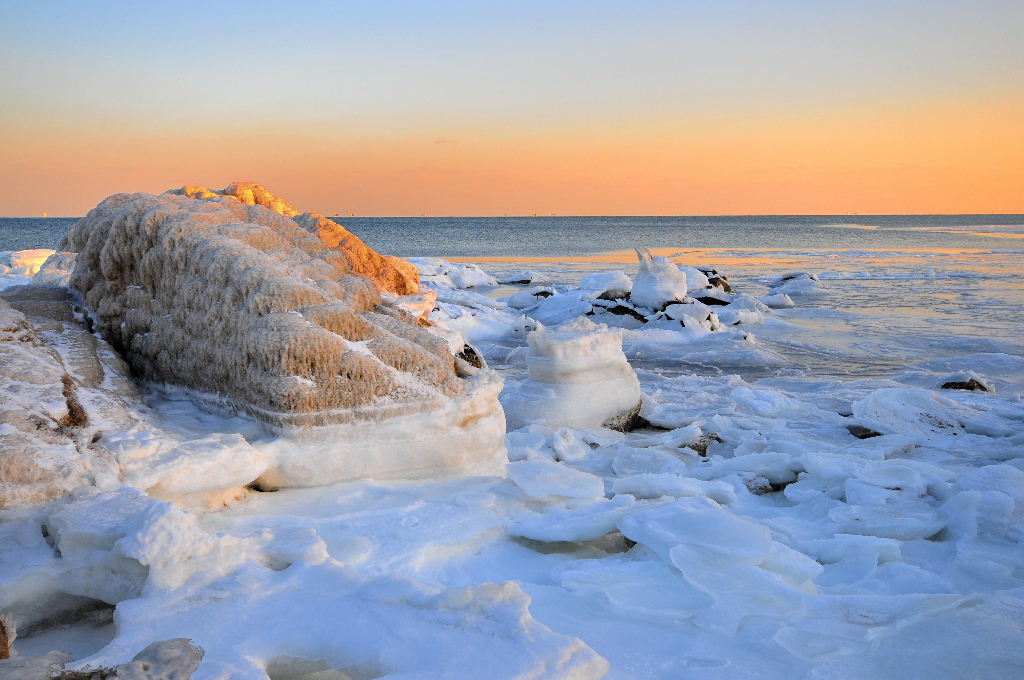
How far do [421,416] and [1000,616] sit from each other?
7.68 ft

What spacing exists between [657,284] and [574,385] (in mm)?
7760

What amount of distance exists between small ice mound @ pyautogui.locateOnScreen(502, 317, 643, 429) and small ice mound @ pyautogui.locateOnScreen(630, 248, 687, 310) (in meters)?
7.14

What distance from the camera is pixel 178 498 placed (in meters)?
2.92

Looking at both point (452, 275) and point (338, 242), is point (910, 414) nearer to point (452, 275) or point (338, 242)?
point (338, 242)

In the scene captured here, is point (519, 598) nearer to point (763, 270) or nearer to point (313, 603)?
point (313, 603)

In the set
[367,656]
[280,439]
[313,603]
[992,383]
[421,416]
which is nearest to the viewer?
[367,656]

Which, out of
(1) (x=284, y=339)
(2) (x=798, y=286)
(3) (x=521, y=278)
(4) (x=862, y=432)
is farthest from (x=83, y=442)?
(3) (x=521, y=278)

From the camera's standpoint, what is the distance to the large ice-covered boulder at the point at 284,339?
3.42 meters

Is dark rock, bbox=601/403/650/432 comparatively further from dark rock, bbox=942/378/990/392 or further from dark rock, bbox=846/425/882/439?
dark rock, bbox=942/378/990/392

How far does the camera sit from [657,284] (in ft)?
44.6

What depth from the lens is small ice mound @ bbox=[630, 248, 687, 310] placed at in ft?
44.1

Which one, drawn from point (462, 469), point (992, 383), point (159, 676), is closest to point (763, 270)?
point (992, 383)

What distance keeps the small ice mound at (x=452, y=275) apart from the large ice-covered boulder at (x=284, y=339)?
1505cm

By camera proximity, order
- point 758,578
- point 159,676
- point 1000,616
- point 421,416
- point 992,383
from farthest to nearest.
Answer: point 992,383, point 421,416, point 758,578, point 1000,616, point 159,676
